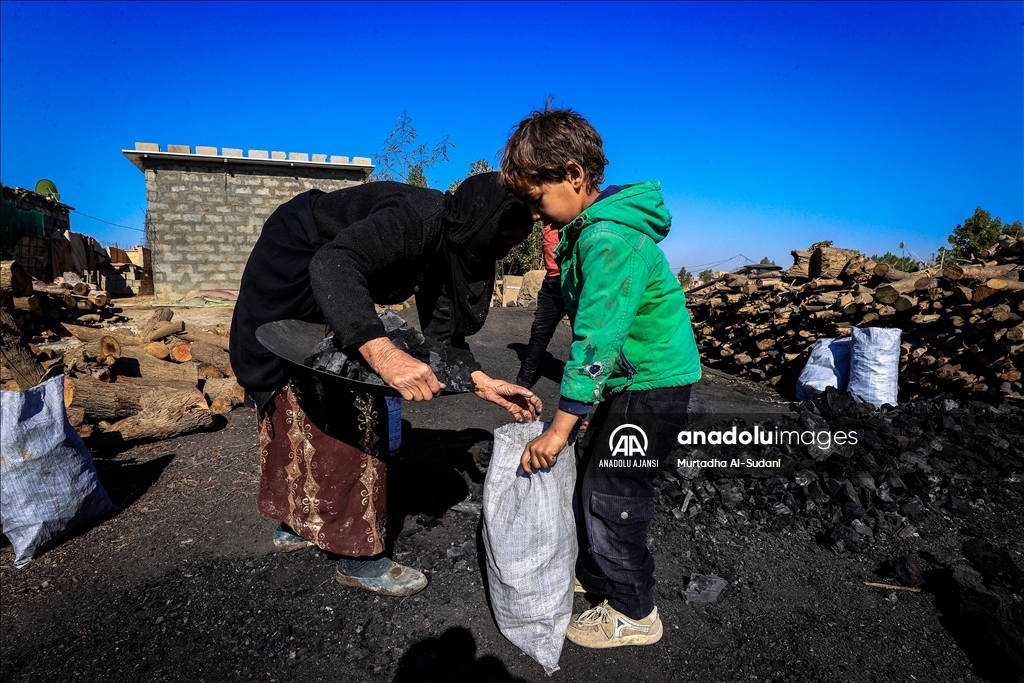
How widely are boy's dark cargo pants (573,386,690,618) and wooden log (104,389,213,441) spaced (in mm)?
3783

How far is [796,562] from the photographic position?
2.76m

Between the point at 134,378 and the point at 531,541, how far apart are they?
5150 mm

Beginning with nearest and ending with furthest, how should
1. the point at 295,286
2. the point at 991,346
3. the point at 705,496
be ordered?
the point at 295,286, the point at 705,496, the point at 991,346

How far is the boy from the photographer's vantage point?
5.31 ft

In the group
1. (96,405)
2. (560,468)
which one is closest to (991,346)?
(560,468)

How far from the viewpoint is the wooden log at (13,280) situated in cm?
711

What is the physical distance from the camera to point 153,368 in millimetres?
5637

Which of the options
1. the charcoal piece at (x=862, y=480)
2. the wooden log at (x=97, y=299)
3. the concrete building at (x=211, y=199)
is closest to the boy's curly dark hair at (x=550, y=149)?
the charcoal piece at (x=862, y=480)

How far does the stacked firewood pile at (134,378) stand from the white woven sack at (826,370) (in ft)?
19.8

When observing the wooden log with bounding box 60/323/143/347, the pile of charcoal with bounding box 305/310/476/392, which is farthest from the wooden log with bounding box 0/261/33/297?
the pile of charcoal with bounding box 305/310/476/392

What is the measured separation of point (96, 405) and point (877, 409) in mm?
6941

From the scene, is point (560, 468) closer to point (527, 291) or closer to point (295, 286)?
point (295, 286)

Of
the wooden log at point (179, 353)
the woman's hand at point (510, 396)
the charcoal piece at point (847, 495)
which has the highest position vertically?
the woman's hand at point (510, 396)

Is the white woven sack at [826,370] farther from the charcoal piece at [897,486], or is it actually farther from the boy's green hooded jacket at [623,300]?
the boy's green hooded jacket at [623,300]
